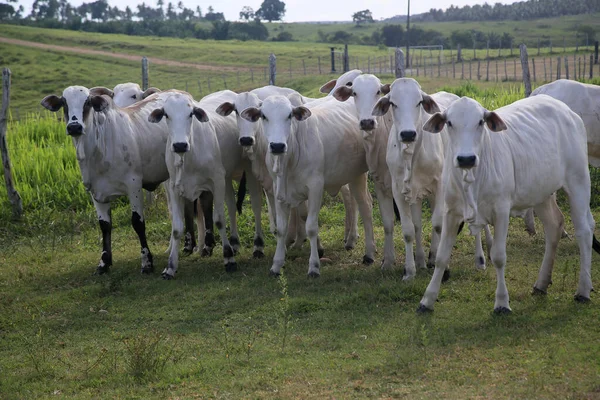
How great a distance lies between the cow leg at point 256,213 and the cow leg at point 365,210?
117cm

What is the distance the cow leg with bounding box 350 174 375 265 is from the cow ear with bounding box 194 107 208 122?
1.82 meters

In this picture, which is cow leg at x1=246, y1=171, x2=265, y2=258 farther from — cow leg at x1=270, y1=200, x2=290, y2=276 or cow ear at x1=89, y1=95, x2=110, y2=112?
cow ear at x1=89, y1=95, x2=110, y2=112

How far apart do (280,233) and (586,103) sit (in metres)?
3.87

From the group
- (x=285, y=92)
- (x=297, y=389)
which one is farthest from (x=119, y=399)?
(x=285, y=92)

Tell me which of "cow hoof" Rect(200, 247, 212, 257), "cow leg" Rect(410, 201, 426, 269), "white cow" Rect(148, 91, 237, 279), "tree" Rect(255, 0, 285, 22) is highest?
"tree" Rect(255, 0, 285, 22)

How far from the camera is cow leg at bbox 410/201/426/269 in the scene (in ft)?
26.6

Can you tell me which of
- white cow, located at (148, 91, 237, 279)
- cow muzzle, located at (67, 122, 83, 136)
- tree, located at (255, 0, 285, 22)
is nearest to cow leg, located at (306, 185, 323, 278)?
white cow, located at (148, 91, 237, 279)

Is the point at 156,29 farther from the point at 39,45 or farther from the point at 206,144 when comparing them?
the point at 206,144

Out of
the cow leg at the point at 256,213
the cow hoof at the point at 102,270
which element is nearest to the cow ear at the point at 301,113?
the cow leg at the point at 256,213

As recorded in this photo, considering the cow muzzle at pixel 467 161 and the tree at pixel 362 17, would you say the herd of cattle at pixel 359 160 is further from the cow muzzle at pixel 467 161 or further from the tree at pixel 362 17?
the tree at pixel 362 17

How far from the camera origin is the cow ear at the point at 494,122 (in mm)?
6344

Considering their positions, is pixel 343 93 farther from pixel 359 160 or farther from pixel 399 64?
pixel 399 64

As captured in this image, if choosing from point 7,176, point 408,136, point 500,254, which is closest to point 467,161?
point 500,254

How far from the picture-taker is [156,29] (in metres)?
66.4
